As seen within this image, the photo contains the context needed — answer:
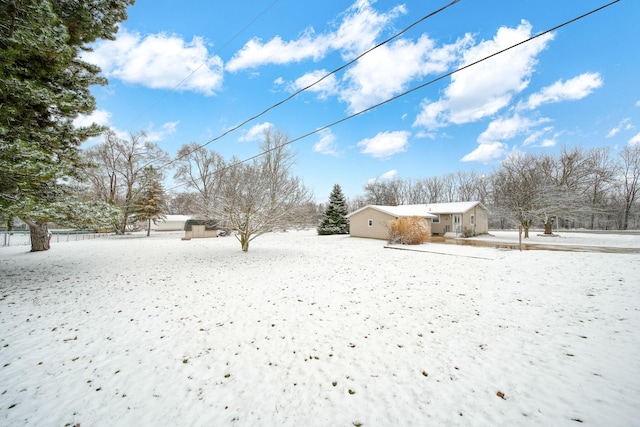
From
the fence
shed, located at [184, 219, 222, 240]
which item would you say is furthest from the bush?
the fence

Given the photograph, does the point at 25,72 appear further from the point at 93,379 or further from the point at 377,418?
the point at 377,418

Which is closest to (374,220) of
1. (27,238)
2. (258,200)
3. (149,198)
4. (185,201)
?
(258,200)

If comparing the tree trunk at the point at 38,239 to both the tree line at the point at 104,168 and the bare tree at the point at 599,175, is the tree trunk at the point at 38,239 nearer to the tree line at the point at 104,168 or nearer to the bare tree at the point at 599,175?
the tree line at the point at 104,168

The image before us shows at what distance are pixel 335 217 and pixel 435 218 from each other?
11091mm

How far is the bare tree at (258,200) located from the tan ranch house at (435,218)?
10.2m

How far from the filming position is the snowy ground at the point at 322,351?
8.61ft

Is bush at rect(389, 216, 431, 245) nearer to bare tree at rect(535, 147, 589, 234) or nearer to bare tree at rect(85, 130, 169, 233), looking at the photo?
bare tree at rect(535, 147, 589, 234)

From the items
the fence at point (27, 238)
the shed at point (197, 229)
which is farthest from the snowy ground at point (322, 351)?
the fence at point (27, 238)

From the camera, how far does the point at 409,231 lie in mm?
16078

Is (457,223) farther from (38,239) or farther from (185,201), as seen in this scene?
A: (185,201)

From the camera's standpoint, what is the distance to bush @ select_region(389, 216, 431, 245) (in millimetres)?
16031

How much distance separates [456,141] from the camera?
72.1 ft

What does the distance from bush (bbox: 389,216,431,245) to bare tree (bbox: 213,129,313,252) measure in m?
7.26

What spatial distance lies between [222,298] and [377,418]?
4.79 meters
